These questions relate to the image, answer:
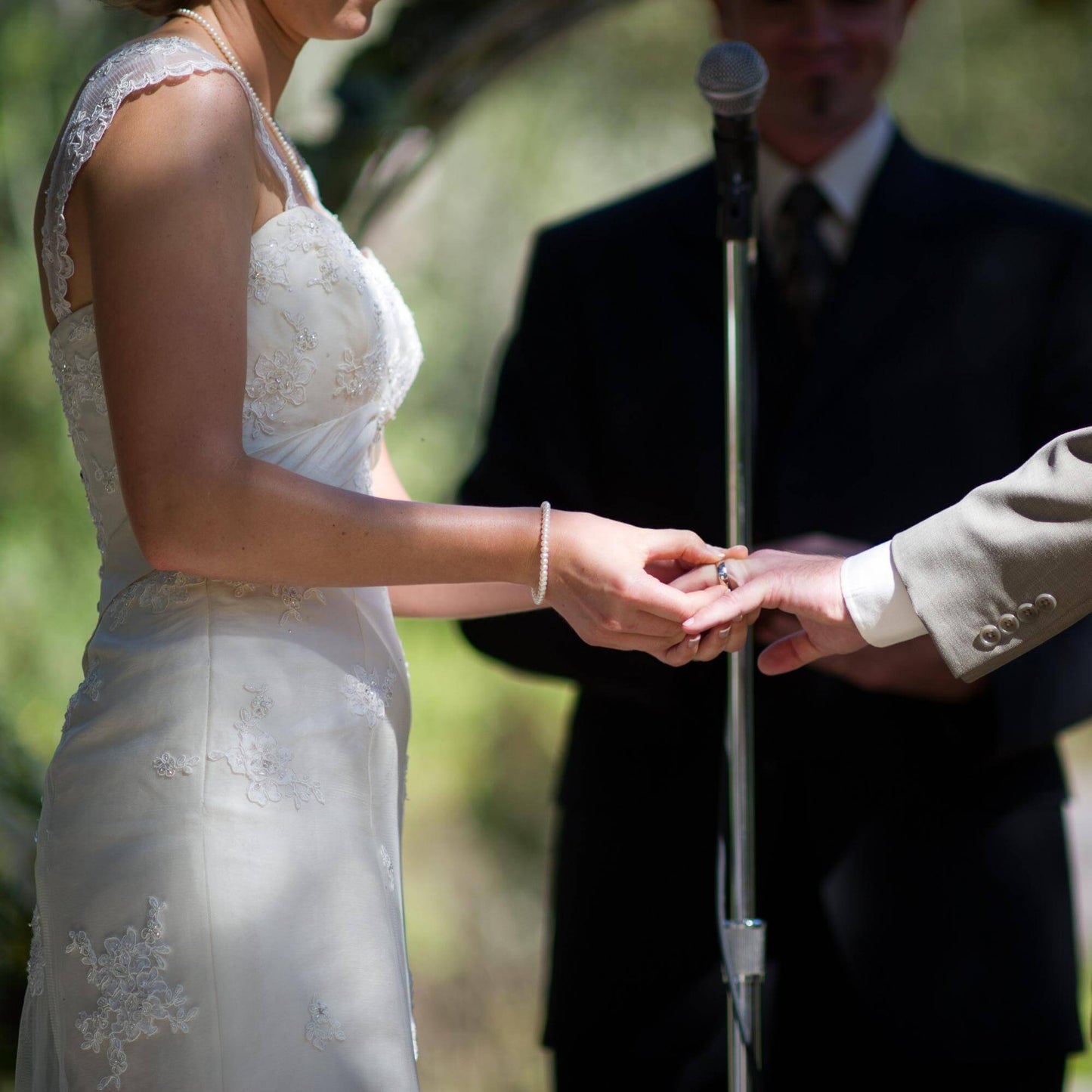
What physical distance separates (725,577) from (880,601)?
0.22m

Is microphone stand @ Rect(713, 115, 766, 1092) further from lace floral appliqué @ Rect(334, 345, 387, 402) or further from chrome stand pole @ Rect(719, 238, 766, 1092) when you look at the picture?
lace floral appliqué @ Rect(334, 345, 387, 402)

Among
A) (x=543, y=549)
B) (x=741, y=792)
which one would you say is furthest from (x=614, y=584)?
→ (x=741, y=792)

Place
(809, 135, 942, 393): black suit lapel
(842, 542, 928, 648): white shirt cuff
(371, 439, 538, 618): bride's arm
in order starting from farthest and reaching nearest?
(809, 135, 942, 393): black suit lapel → (371, 439, 538, 618): bride's arm → (842, 542, 928, 648): white shirt cuff

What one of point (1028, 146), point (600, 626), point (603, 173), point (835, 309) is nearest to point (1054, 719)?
point (835, 309)

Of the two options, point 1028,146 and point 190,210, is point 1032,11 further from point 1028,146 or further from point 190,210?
point 190,210

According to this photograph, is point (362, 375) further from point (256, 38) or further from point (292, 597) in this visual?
point (256, 38)

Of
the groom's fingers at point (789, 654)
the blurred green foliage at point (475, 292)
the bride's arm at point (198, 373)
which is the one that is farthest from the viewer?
the blurred green foliage at point (475, 292)

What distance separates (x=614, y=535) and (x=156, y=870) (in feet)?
2.31

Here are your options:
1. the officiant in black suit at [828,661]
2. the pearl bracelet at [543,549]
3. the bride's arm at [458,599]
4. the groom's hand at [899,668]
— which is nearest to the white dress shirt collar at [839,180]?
the officiant in black suit at [828,661]

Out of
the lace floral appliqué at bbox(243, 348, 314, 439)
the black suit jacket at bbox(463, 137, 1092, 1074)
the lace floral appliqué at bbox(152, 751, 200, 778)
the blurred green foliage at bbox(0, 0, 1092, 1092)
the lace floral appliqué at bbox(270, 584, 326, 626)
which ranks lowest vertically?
the blurred green foliage at bbox(0, 0, 1092, 1092)

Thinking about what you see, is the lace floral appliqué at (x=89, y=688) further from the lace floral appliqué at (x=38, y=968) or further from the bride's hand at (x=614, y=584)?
the bride's hand at (x=614, y=584)

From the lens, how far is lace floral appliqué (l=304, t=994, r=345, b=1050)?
5.55ft

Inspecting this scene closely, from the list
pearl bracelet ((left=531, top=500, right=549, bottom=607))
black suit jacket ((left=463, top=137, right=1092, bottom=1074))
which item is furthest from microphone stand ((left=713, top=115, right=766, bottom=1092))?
black suit jacket ((left=463, top=137, right=1092, bottom=1074))

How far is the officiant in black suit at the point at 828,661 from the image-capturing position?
2686mm
